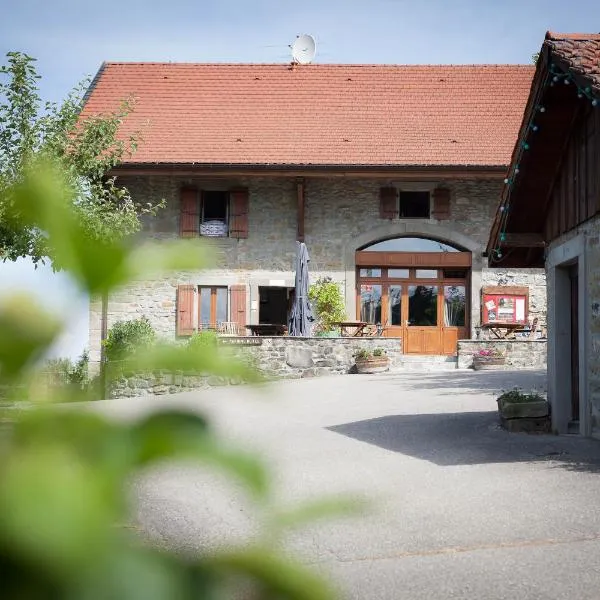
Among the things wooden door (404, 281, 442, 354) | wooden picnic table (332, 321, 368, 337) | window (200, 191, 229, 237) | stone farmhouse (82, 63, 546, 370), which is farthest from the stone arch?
window (200, 191, 229, 237)

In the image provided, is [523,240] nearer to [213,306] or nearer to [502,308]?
[502,308]

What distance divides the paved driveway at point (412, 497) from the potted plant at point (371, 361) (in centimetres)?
734

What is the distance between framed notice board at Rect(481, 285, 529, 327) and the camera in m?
23.1

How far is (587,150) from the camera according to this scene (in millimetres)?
9328

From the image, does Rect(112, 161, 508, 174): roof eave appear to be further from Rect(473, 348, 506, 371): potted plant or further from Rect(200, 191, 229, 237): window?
Rect(473, 348, 506, 371): potted plant

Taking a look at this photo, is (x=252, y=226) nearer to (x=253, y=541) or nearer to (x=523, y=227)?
(x=523, y=227)

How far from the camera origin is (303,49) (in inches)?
1102

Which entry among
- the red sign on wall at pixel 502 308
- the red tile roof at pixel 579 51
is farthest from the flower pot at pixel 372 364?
the red tile roof at pixel 579 51

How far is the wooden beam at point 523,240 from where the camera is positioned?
438 inches

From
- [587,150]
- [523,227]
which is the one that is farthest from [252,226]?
[587,150]

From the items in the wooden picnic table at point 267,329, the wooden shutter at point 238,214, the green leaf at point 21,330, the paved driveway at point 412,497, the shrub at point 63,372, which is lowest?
the paved driveway at point 412,497

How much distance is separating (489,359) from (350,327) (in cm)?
348

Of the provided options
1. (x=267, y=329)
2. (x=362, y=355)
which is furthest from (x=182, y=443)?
(x=267, y=329)

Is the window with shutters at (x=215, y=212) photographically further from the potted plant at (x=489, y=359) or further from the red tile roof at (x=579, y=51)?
the red tile roof at (x=579, y=51)
